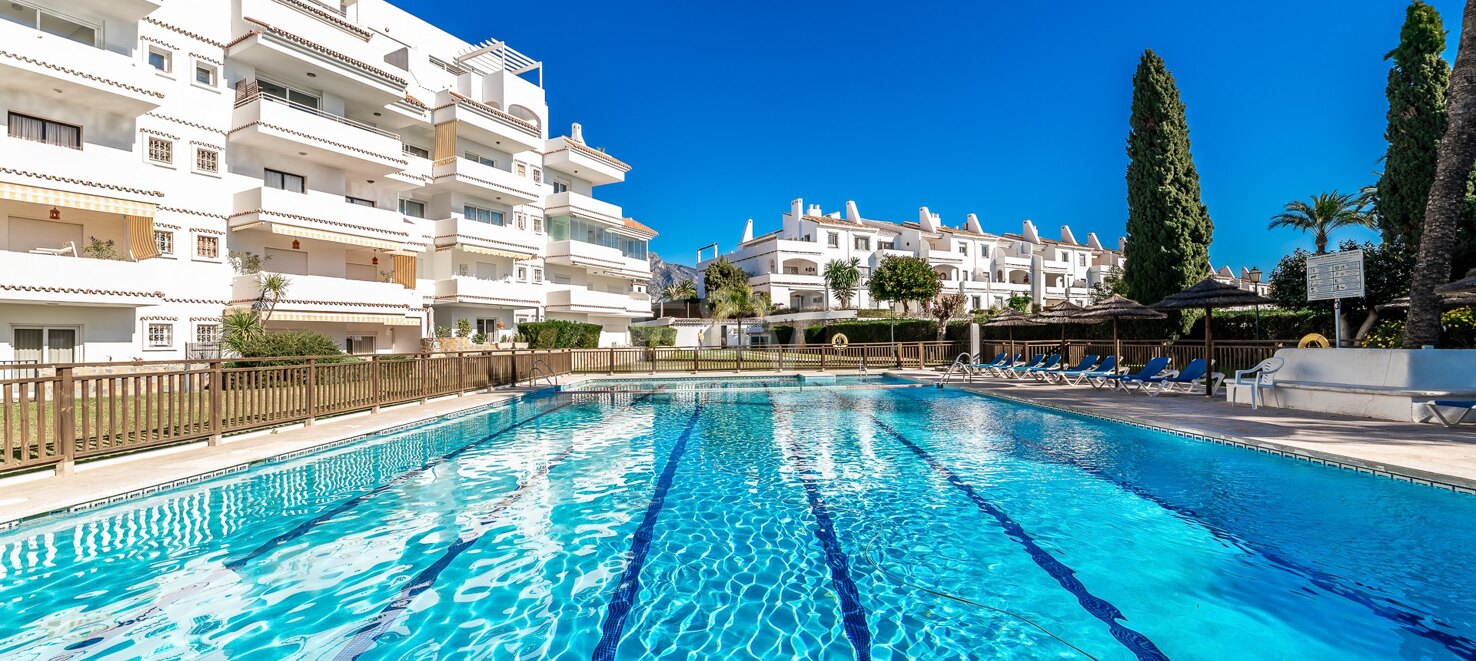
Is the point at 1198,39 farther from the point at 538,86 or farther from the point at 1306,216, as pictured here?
the point at 538,86

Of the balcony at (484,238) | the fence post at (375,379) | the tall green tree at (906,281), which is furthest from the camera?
the tall green tree at (906,281)

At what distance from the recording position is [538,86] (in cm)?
3747

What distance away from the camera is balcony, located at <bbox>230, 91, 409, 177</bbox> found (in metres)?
21.1

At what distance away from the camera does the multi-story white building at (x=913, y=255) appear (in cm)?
5975

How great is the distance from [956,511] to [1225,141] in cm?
3843

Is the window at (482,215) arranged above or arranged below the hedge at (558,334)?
above

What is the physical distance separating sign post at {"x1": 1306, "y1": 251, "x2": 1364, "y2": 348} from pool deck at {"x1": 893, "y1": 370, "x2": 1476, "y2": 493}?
275cm

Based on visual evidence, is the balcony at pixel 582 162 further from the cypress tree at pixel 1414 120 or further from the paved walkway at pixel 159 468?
the cypress tree at pixel 1414 120

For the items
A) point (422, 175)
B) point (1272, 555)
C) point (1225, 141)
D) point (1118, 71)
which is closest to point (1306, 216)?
point (1225, 141)

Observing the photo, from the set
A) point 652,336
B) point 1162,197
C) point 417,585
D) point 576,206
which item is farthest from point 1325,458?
point 652,336

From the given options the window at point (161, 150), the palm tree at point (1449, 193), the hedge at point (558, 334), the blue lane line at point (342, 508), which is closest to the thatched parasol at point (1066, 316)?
the palm tree at point (1449, 193)

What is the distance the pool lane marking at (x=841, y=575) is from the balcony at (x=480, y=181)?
2602 centimetres

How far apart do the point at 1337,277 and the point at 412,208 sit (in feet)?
105

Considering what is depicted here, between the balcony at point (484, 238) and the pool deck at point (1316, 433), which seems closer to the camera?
the pool deck at point (1316, 433)
